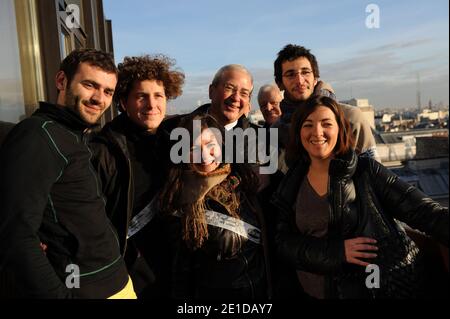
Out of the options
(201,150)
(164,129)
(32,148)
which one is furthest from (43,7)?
(32,148)

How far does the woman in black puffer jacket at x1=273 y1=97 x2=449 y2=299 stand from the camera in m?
1.92

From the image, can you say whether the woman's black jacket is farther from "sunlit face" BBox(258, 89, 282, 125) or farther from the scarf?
"sunlit face" BBox(258, 89, 282, 125)

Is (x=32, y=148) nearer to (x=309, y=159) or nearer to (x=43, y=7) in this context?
(x=309, y=159)

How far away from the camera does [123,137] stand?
2.25 metres

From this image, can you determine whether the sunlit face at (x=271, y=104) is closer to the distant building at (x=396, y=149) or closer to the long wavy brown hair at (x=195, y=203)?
the long wavy brown hair at (x=195, y=203)

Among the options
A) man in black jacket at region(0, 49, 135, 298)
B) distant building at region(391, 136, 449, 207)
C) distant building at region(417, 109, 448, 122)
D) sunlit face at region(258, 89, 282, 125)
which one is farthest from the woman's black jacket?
distant building at region(417, 109, 448, 122)

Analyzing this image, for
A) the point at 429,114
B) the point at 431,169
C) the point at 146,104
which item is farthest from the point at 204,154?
the point at 429,114

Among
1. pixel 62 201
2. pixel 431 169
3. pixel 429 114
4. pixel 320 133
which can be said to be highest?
pixel 320 133

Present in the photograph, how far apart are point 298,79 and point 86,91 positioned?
5.32 feet

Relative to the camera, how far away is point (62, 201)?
154 cm

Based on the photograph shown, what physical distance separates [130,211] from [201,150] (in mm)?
479

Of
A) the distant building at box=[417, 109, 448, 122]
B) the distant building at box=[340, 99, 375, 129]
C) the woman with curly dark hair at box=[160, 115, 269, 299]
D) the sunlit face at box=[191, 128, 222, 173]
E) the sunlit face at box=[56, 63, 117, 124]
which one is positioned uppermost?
the sunlit face at box=[56, 63, 117, 124]

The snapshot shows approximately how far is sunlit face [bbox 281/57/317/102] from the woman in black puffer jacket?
2.66 feet

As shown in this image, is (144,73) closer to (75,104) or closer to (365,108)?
(75,104)
